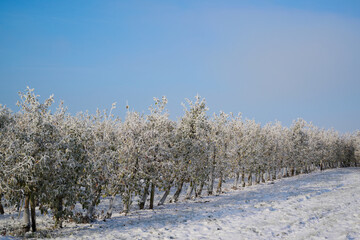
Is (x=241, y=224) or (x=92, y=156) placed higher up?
(x=92, y=156)

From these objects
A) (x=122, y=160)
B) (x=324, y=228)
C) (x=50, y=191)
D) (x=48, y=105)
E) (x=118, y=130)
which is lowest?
(x=324, y=228)

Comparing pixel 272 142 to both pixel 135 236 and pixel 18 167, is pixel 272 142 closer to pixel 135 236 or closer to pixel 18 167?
pixel 135 236

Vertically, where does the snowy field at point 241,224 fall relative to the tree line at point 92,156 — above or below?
below

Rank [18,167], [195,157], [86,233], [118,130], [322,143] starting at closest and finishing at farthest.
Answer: [18,167]
[86,233]
[118,130]
[195,157]
[322,143]

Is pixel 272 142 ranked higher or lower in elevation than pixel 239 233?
higher

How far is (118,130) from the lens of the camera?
24.3 meters

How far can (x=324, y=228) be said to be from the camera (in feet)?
57.6

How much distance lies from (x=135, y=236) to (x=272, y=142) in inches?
2026

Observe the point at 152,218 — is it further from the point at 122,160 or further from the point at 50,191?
the point at 50,191

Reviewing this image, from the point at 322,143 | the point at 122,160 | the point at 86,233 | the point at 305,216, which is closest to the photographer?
the point at 86,233

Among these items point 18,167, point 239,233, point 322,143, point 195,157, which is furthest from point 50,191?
point 322,143

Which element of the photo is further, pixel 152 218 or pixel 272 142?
pixel 272 142

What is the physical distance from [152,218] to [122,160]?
5648 millimetres

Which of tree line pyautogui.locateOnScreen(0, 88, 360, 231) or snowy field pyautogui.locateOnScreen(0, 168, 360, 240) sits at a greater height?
tree line pyautogui.locateOnScreen(0, 88, 360, 231)
